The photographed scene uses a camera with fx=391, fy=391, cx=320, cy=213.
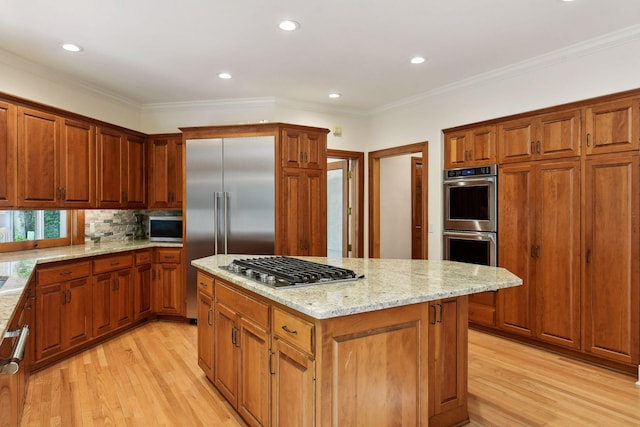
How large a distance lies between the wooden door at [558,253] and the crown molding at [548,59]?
93 cm

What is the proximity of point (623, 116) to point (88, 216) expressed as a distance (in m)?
5.30

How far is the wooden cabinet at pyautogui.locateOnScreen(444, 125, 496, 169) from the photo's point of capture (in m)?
4.05

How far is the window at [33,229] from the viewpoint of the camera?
11.8 ft

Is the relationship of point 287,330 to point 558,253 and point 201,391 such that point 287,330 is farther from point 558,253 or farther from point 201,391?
point 558,253

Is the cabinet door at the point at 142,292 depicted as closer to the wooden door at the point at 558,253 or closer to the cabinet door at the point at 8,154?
the cabinet door at the point at 8,154

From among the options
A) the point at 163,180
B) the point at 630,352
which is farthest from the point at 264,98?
the point at 630,352

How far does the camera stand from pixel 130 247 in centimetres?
421

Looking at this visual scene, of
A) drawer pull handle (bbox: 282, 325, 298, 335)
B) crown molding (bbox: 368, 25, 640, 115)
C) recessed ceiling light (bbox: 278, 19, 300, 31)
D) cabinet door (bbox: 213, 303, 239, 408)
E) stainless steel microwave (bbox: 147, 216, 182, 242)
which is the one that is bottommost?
cabinet door (bbox: 213, 303, 239, 408)

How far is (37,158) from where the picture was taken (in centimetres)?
347

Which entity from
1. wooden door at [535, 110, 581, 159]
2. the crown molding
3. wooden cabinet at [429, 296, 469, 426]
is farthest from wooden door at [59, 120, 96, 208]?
wooden door at [535, 110, 581, 159]

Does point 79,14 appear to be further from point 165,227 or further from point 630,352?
point 630,352

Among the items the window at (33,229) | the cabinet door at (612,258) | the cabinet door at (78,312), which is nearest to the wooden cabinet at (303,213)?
the cabinet door at (78,312)

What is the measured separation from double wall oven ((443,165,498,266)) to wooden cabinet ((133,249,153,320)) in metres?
3.45

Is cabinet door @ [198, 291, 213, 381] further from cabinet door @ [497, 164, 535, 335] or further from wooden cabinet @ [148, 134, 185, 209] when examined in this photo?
cabinet door @ [497, 164, 535, 335]
